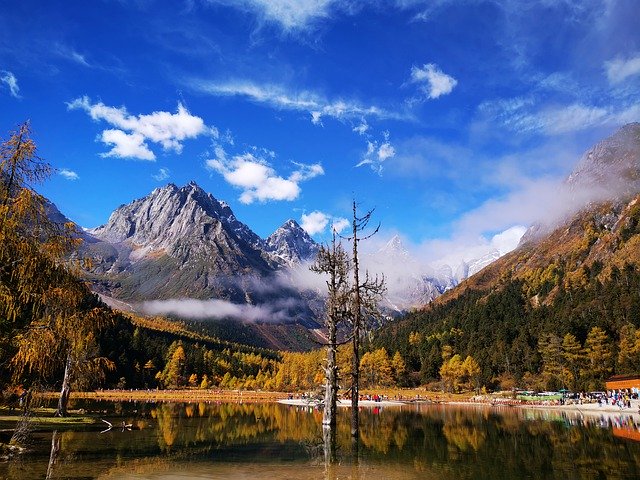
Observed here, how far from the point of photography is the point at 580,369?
104 meters

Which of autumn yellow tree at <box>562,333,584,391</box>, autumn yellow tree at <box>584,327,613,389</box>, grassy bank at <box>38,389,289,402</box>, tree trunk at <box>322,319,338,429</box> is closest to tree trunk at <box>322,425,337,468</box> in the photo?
tree trunk at <box>322,319,338,429</box>

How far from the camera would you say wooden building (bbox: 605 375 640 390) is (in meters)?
73.4

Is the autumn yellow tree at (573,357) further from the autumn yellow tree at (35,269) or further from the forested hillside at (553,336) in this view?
the autumn yellow tree at (35,269)

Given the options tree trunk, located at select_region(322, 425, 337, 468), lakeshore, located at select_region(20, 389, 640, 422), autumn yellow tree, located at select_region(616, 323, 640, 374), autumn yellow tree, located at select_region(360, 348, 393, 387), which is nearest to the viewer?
tree trunk, located at select_region(322, 425, 337, 468)

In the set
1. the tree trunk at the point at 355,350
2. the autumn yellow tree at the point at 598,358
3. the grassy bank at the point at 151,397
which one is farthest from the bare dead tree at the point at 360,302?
the autumn yellow tree at the point at 598,358

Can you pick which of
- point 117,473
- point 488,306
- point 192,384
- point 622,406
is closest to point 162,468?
point 117,473

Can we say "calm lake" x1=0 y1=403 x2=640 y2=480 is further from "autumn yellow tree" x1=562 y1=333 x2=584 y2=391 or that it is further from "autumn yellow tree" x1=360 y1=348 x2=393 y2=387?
"autumn yellow tree" x1=360 y1=348 x2=393 y2=387

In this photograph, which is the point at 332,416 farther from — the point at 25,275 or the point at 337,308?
the point at 25,275

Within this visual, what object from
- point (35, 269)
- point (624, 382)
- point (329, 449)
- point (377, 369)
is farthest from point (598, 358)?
point (35, 269)

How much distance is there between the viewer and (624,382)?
254 feet

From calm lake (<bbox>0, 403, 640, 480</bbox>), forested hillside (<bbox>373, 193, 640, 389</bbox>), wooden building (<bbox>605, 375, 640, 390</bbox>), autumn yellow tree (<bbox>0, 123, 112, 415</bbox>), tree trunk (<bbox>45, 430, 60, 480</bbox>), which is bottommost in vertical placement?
calm lake (<bbox>0, 403, 640, 480</bbox>)

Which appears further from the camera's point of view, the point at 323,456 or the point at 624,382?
the point at 624,382

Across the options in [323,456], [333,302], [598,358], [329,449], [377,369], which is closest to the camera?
[323,456]

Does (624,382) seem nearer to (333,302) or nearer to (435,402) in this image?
(435,402)
